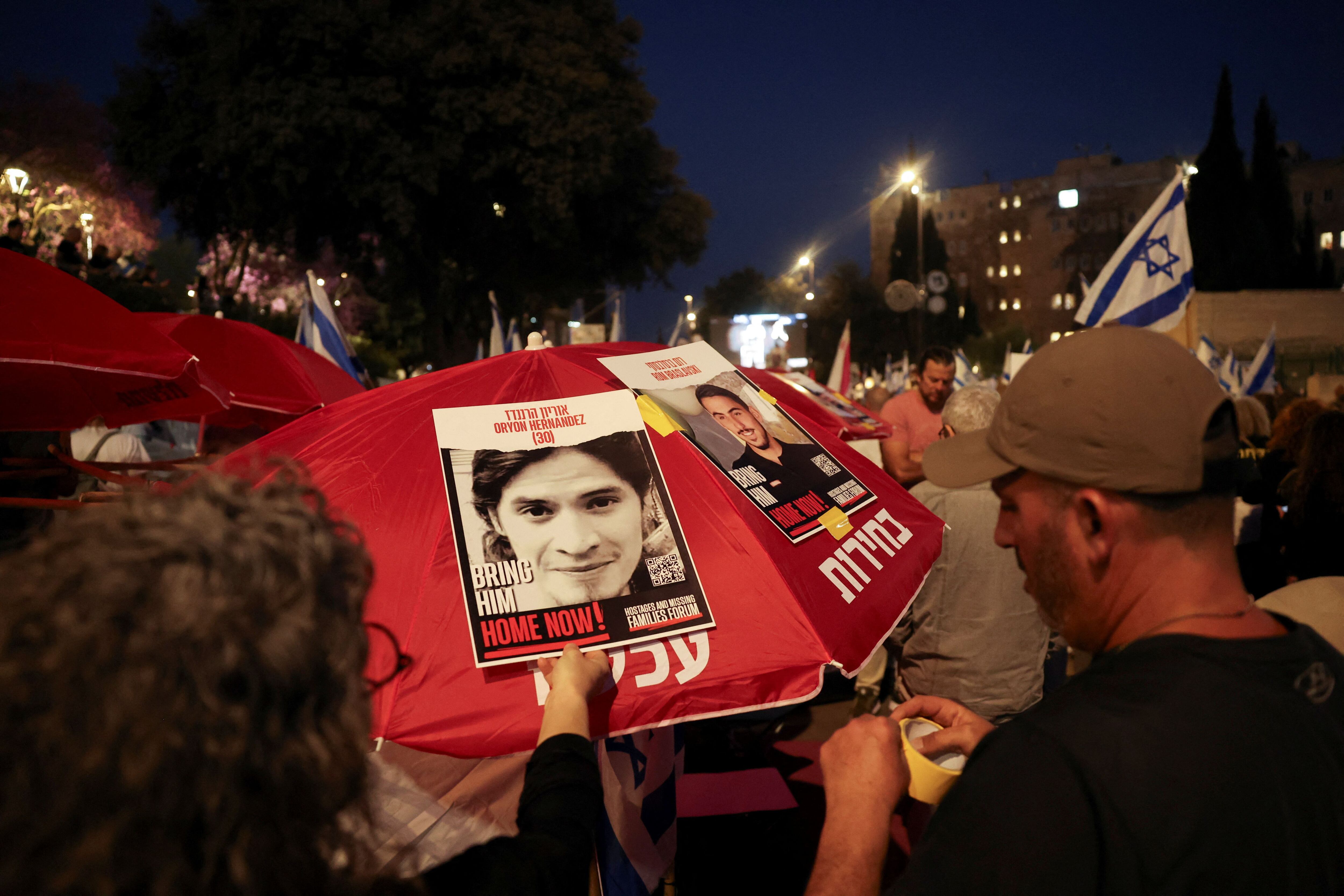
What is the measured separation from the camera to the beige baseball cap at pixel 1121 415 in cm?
136

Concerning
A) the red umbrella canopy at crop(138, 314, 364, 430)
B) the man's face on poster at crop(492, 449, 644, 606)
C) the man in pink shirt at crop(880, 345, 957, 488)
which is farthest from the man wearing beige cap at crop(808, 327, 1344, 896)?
the man in pink shirt at crop(880, 345, 957, 488)

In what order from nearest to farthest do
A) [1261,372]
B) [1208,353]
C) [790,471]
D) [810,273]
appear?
1. [790,471]
2. [1261,372]
3. [1208,353]
4. [810,273]

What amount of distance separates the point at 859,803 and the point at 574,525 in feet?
2.98

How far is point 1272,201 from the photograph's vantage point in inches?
1813

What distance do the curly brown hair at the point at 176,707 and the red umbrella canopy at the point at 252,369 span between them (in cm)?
378

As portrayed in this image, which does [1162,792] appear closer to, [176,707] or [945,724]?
[945,724]

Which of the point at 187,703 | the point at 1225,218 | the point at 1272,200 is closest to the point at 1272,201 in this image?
the point at 1272,200

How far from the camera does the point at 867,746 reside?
1.61 meters

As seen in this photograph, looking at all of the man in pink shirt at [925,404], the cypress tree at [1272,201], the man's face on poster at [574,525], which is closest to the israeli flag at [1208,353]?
the man in pink shirt at [925,404]

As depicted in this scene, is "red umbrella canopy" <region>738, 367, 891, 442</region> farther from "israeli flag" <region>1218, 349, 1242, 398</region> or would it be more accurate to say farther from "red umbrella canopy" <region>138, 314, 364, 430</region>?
"israeli flag" <region>1218, 349, 1242, 398</region>

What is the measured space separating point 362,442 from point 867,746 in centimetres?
150

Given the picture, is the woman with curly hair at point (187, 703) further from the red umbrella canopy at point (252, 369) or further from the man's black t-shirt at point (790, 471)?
the red umbrella canopy at point (252, 369)

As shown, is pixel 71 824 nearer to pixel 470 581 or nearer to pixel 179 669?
pixel 179 669

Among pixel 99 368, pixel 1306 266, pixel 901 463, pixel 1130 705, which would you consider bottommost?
pixel 901 463
